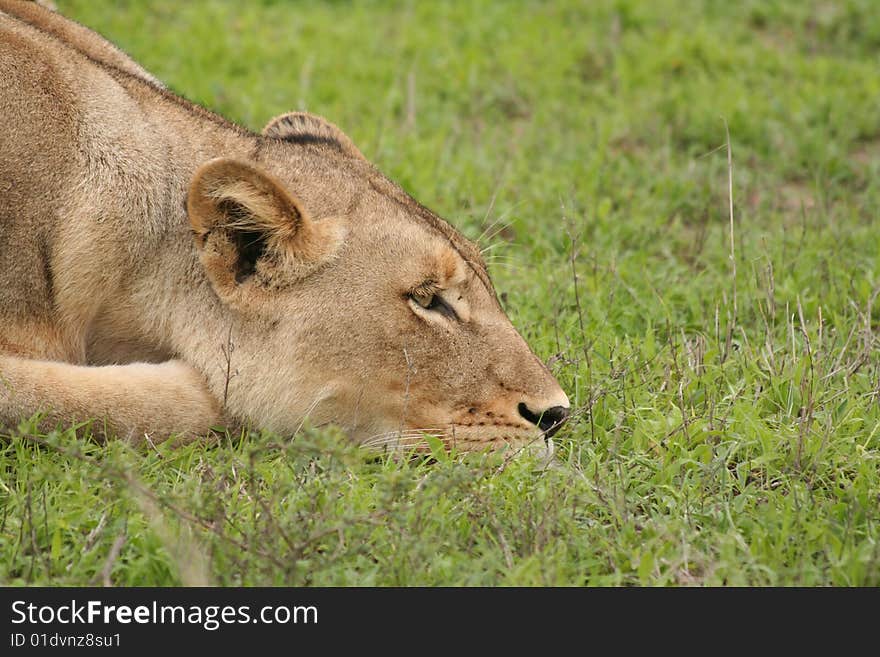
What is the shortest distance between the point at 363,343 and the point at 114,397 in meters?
0.87

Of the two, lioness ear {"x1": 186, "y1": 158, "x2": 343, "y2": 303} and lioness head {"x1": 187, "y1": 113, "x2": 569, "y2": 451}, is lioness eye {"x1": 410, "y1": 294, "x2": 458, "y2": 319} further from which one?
lioness ear {"x1": 186, "y1": 158, "x2": 343, "y2": 303}

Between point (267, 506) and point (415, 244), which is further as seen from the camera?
point (415, 244)

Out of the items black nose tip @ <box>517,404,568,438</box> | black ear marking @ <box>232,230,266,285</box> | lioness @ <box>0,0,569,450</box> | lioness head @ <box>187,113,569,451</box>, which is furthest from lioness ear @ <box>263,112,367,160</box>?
black nose tip @ <box>517,404,568,438</box>

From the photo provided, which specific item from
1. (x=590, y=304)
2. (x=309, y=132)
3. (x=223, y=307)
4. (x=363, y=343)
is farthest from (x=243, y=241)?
(x=590, y=304)

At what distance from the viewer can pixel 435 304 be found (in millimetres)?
4410

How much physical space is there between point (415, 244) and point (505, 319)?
46 cm

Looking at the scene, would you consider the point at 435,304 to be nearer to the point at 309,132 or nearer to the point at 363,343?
the point at 363,343

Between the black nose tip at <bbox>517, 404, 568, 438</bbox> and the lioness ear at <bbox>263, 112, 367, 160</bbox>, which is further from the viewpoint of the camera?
the lioness ear at <bbox>263, 112, 367, 160</bbox>

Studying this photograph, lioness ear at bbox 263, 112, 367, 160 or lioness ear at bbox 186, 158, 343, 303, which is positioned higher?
lioness ear at bbox 263, 112, 367, 160

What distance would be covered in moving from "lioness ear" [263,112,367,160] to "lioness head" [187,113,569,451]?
2.05ft

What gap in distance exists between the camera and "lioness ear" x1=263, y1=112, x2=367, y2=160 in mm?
4957
